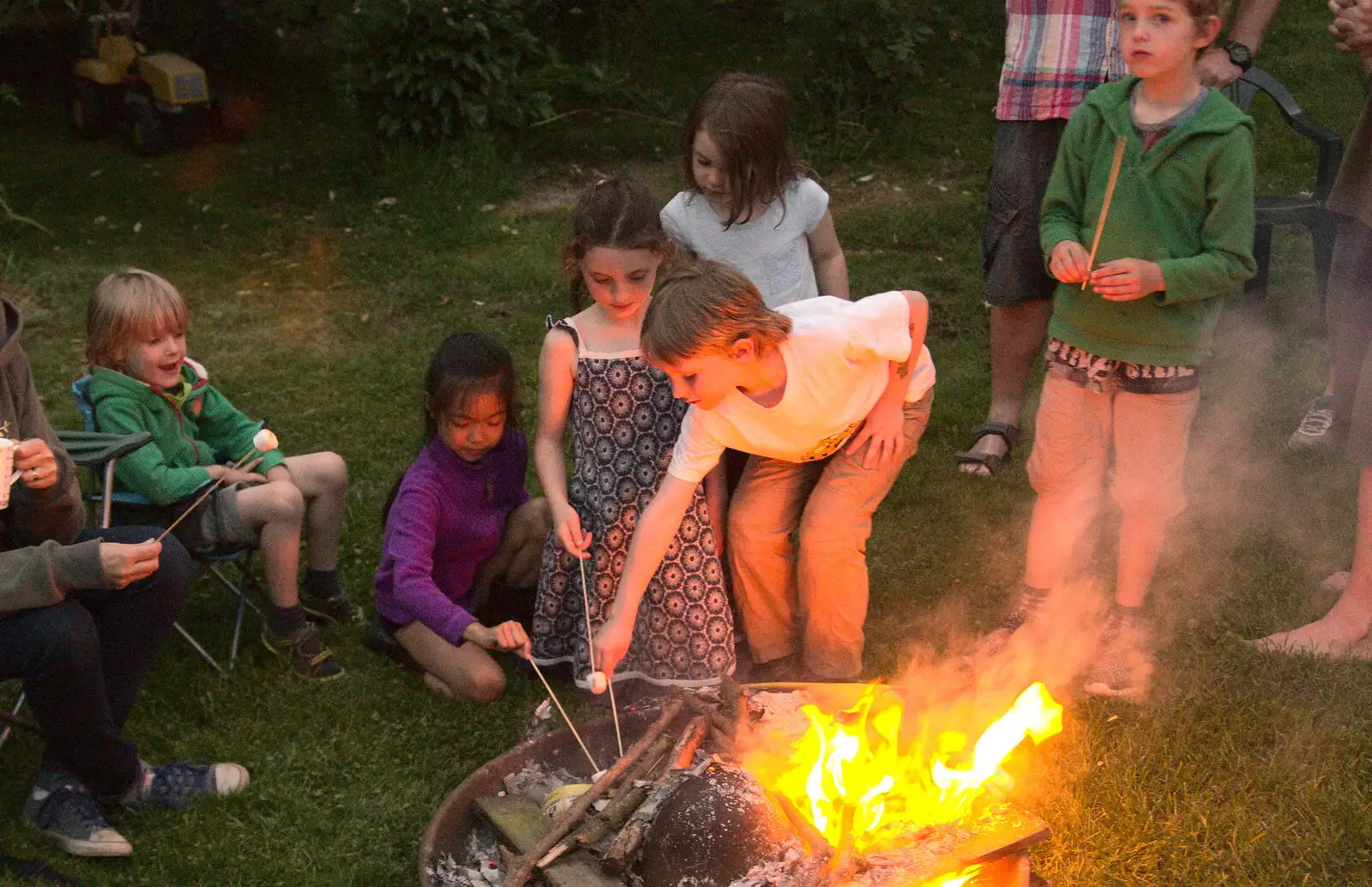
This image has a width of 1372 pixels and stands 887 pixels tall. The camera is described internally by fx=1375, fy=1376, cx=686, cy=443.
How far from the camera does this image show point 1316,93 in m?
8.83

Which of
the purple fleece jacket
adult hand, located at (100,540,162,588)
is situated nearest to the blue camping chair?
the purple fleece jacket

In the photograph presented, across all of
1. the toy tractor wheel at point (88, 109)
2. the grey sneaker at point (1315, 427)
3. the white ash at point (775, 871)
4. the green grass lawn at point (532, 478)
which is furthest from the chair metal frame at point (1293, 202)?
the toy tractor wheel at point (88, 109)

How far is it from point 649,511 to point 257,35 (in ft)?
24.5

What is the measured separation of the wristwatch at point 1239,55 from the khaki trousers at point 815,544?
4.69 ft

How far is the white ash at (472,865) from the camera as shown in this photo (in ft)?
9.44

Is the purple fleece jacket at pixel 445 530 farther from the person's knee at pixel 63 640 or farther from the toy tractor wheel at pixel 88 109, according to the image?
the toy tractor wheel at pixel 88 109

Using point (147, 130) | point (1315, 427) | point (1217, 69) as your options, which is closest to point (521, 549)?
point (1217, 69)

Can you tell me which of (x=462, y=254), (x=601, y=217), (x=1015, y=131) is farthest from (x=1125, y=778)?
(x=462, y=254)

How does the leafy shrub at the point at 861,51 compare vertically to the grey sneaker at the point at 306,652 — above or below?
above

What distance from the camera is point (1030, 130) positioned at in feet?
14.7

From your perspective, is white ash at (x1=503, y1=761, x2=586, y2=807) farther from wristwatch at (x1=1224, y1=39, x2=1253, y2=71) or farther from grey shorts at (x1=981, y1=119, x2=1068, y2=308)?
wristwatch at (x1=1224, y1=39, x2=1253, y2=71)

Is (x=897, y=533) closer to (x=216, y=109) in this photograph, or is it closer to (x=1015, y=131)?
(x=1015, y=131)

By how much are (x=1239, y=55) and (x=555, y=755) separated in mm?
2823

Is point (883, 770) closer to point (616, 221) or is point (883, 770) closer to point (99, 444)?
point (616, 221)
